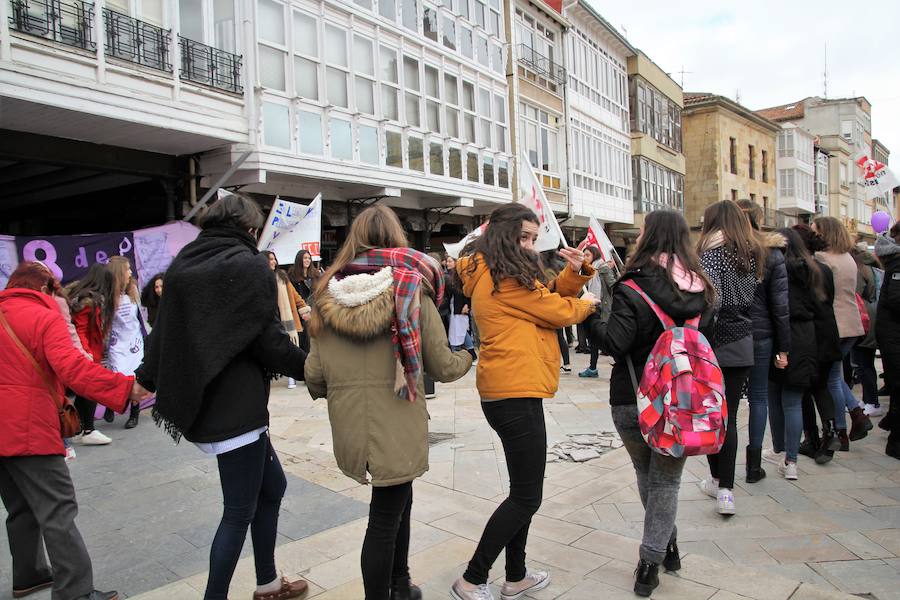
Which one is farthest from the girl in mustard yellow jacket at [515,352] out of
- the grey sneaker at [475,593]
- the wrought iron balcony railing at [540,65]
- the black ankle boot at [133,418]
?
the wrought iron balcony railing at [540,65]

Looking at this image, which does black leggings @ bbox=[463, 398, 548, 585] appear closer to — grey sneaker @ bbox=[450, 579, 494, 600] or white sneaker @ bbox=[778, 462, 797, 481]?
grey sneaker @ bbox=[450, 579, 494, 600]

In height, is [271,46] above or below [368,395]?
above

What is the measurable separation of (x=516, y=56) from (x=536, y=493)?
19.9m

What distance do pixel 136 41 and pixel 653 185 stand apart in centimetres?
2437

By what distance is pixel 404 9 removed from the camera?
16438mm

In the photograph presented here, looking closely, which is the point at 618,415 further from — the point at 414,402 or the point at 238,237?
the point at 238,237

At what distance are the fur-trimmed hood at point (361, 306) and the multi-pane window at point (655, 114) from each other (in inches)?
1114

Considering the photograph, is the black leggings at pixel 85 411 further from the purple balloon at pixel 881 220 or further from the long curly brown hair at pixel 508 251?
the purple balloon at pixel 881 220

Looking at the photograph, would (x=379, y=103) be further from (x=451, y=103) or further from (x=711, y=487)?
(x=711, y=487)

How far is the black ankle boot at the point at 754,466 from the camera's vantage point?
16.3 feet

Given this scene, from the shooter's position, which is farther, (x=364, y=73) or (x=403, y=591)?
(x=364, y=73)

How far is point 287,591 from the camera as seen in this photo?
3262 mm

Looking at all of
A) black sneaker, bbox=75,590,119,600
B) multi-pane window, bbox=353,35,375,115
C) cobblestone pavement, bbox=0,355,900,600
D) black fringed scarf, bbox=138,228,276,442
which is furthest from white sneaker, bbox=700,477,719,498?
multi-pane window, bbox=353,35,375,115

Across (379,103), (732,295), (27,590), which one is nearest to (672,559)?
(732,295)
